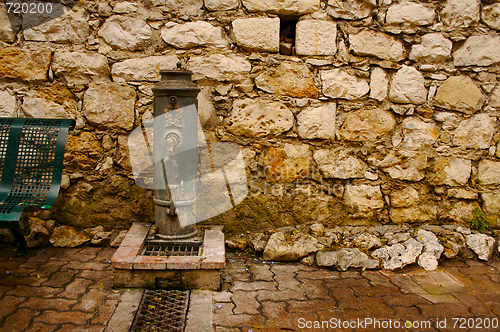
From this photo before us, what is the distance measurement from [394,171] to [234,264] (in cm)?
173

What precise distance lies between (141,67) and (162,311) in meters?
2.02

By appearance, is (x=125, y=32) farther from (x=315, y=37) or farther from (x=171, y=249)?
(x=171, y=249)

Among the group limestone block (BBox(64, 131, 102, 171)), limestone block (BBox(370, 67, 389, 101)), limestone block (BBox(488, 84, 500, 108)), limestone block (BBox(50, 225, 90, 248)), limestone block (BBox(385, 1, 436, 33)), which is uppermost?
limestone block (BBox(385, 1, 436, 33))

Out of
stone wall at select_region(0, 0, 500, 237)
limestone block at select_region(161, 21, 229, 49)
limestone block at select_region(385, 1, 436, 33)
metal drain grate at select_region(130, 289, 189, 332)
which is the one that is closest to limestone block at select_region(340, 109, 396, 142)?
stone wall at select_region(0, 0, 500, 237)

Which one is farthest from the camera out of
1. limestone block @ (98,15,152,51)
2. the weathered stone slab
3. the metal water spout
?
the weathered stone slab

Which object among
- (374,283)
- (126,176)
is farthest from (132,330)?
(374,283)

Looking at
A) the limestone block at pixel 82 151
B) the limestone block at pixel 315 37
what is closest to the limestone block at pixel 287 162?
the limestone block at pixel 315 37

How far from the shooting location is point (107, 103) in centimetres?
282

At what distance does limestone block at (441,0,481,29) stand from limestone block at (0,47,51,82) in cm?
360

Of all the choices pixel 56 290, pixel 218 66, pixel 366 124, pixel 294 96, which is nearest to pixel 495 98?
pixel 366 124

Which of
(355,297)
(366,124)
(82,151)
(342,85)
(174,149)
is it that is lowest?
(355,297)

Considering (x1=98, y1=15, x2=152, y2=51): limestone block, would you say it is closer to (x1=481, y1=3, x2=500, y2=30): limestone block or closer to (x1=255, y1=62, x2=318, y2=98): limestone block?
(x1=255, y1=62, x2=318, y2=98): limestone block

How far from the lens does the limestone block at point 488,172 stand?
305cm

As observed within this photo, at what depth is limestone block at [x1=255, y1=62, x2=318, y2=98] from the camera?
114 inches
